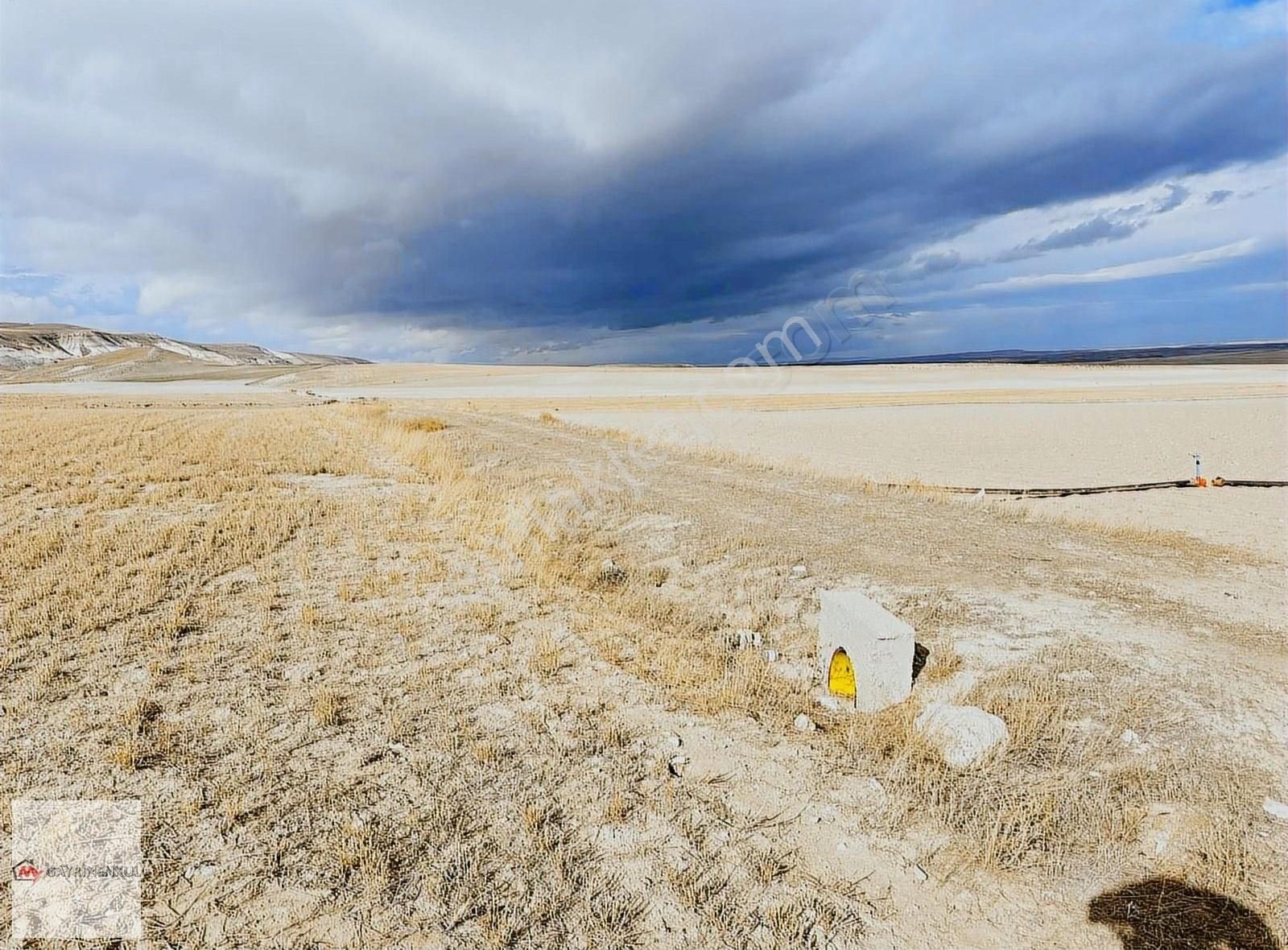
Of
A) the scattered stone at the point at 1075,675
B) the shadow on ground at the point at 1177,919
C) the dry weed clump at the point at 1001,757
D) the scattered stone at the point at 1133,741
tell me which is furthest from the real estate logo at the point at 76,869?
the scattered stone at the point at 1075,675

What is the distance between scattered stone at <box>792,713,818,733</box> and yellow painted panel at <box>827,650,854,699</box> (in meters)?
0.58

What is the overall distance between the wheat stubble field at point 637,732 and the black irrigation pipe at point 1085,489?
4.90m

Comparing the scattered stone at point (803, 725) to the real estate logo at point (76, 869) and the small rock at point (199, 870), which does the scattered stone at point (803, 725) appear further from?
the real estate logo at point (76, 869)

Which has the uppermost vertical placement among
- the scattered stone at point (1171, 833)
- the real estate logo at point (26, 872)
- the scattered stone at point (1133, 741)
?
the real estate logo at point (26, 872)

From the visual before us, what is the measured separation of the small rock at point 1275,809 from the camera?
376 centimetres

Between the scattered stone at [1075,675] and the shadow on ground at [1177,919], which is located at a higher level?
the scattered stone at [1075,675]

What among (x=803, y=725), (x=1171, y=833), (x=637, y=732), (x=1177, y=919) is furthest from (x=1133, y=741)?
(x=637, y=732)

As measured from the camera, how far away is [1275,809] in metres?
3.81

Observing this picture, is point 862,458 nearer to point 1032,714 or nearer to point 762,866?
point 1032,714

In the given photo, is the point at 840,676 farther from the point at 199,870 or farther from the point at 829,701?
the point at 199,870

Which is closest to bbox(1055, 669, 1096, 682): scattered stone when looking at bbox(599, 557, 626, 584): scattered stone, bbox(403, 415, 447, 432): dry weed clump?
bbox(599, 557, 626, 584): scattered stone

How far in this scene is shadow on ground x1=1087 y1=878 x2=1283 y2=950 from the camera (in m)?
3.04

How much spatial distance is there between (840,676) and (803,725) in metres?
0.77

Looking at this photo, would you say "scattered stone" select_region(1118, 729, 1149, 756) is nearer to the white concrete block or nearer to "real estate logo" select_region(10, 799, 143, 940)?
the white concrete block
